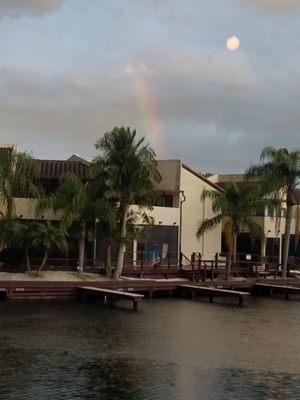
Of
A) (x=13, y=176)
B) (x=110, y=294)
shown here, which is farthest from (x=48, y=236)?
(x=110, y=294)

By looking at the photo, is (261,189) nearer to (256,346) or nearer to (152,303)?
(152,303)

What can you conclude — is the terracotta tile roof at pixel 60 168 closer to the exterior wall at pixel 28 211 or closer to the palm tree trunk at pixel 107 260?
the exterior wall at pixel 28 211

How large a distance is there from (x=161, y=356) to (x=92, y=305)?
1262 centimetres

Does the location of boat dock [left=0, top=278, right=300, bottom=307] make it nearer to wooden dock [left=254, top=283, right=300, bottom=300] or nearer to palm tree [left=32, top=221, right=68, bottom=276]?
wooden dock [left=254, top=283, right=300, bottom=300]

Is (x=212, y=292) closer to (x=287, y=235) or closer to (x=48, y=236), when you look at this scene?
(x=48, y=236)

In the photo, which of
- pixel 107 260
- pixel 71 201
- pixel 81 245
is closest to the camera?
pixel 71 201

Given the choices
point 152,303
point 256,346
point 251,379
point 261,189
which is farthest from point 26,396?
point 261,189

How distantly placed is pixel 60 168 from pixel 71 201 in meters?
7.11

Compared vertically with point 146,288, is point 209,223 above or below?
above

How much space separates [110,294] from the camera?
32.7 meters

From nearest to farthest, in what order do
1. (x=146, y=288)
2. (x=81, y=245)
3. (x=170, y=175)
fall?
(x=146, y=288) → (x=81, y=245) → (x=170, y=175)

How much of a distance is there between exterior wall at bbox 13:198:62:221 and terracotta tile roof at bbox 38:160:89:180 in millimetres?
2558

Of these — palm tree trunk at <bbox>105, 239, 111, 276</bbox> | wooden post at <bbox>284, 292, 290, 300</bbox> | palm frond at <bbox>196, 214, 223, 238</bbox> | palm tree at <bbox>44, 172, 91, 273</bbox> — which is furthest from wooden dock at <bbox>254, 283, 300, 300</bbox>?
palm tree at <bbox>44, 172, 91, 273</bbox>

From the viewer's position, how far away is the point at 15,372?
16734 mm
